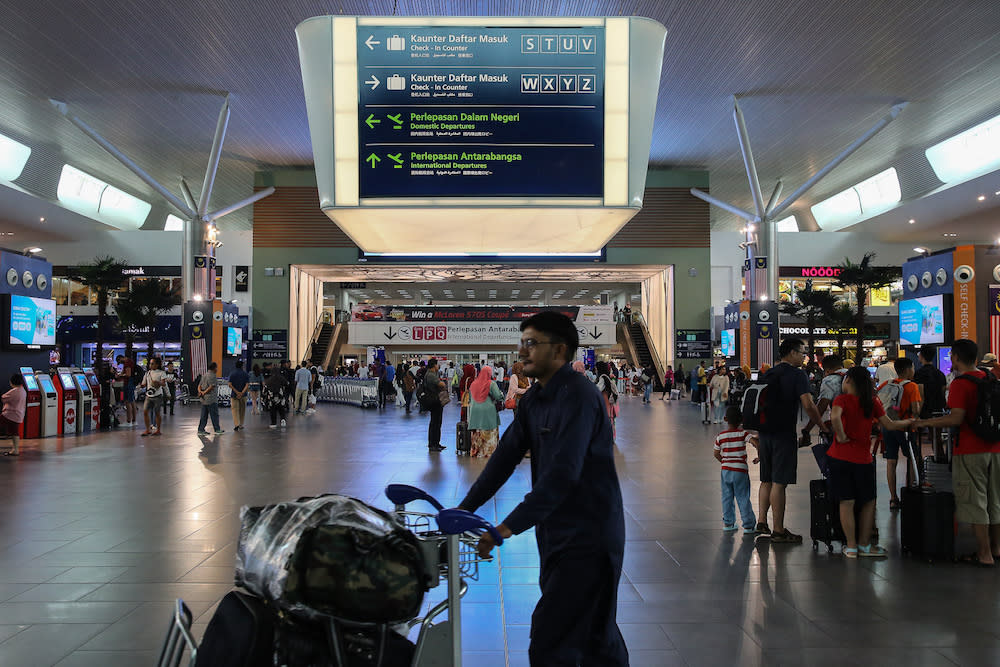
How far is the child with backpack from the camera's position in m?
5.29

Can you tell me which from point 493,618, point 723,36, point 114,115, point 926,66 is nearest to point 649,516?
point 493,618

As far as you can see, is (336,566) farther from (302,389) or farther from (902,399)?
(302,389)

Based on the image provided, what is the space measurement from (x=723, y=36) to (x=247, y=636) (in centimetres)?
1805

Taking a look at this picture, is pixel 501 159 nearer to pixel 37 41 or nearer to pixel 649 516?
pixel 649 516

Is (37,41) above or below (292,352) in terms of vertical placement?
above

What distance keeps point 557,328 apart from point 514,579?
274 centimetres

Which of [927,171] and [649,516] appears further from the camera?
[927,171]

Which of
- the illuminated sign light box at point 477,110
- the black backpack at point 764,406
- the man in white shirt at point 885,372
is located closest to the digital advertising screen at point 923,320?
the man in white shirt at point 885,372

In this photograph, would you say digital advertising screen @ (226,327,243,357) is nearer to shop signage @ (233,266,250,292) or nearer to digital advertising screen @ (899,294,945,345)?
shop signage @ (233,266,250,292)

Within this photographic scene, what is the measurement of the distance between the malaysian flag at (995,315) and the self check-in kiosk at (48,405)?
1705cm

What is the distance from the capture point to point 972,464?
5.21 meters

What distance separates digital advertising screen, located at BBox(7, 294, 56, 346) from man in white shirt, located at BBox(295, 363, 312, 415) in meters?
6.53

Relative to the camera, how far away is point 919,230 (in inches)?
1254

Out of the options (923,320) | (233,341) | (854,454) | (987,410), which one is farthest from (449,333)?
(987,410)
